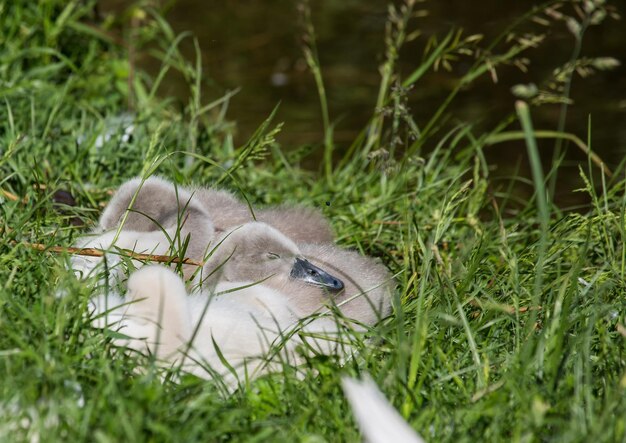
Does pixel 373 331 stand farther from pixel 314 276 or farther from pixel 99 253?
pixel 99 253

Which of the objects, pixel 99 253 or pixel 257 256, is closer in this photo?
pixel 99 253

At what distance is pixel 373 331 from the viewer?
2.72 meters

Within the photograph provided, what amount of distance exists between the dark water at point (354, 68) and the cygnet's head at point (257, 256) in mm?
2716

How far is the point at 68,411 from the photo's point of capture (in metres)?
2.01

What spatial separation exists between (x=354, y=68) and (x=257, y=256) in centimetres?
462

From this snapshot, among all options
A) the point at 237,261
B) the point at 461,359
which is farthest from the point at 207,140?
the point at 461,359

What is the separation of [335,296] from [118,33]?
3.53m

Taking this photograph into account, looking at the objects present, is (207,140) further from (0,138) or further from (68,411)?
(68,411)

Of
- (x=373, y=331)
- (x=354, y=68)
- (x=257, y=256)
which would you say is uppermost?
(x=373, y=331)

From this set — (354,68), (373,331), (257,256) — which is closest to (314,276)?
(257,256)

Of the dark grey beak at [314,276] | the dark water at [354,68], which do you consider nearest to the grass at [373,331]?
the dark grey beak at [314,276]

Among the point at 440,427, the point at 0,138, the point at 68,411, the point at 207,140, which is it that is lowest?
the point at 207,140

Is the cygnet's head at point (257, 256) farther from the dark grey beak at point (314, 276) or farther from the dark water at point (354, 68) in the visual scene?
the dark water at point (354, 68)

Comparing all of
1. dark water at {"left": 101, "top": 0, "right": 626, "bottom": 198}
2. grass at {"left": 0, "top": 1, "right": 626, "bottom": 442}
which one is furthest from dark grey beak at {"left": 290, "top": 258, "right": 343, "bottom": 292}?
dark water at {"left": 101, "top": 0, "right": 626, "bottom": 198}
